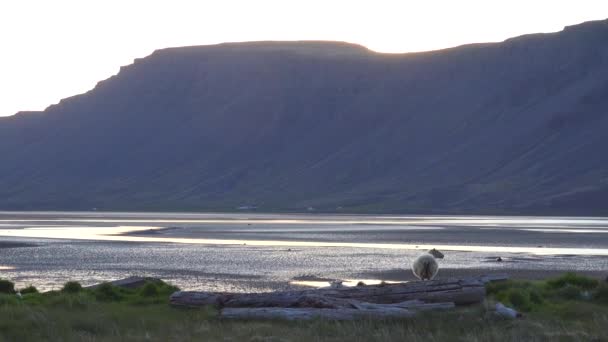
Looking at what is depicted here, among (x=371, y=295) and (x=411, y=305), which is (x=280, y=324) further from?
(x=411, y=305)

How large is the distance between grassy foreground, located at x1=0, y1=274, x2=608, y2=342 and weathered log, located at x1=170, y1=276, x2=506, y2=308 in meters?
0.40

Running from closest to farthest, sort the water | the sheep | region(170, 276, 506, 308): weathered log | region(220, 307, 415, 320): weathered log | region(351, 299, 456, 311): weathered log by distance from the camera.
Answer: region(220, 307, 415, 320): weathered log, region(351, 299, 456, 311): weathered log, region(170, 276, 506, 308): weathered log, the sheep, the water

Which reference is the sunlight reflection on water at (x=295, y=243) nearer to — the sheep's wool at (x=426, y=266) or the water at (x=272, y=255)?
the water at (x=272, y=255)

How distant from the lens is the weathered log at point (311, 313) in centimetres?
1964

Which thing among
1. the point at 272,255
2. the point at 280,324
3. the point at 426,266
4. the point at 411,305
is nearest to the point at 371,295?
the point at 411,305

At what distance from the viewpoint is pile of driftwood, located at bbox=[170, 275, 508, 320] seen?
65.1ft

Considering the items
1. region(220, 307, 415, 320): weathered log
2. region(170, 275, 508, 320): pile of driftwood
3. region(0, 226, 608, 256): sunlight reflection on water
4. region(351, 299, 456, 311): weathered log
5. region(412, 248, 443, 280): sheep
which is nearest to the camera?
region(220, 307, 415, 320): weathered log

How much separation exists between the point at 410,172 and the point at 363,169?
12387mm

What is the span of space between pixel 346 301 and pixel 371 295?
859mm

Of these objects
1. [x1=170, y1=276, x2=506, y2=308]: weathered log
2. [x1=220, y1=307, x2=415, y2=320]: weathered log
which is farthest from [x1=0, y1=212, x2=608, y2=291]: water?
[x1=220, y1=307, x2=415, y2=320]: weathered log

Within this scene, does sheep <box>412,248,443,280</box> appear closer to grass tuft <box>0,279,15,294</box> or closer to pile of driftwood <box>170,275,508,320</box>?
pile of driftwood <box>170,275,508,320</box>

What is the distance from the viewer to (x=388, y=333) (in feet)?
59.2

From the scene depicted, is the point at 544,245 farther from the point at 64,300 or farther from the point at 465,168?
the point at 465,168

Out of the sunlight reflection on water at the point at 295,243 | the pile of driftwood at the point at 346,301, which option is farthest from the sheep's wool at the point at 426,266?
the sunlight reflection on water at the point at 295,243
